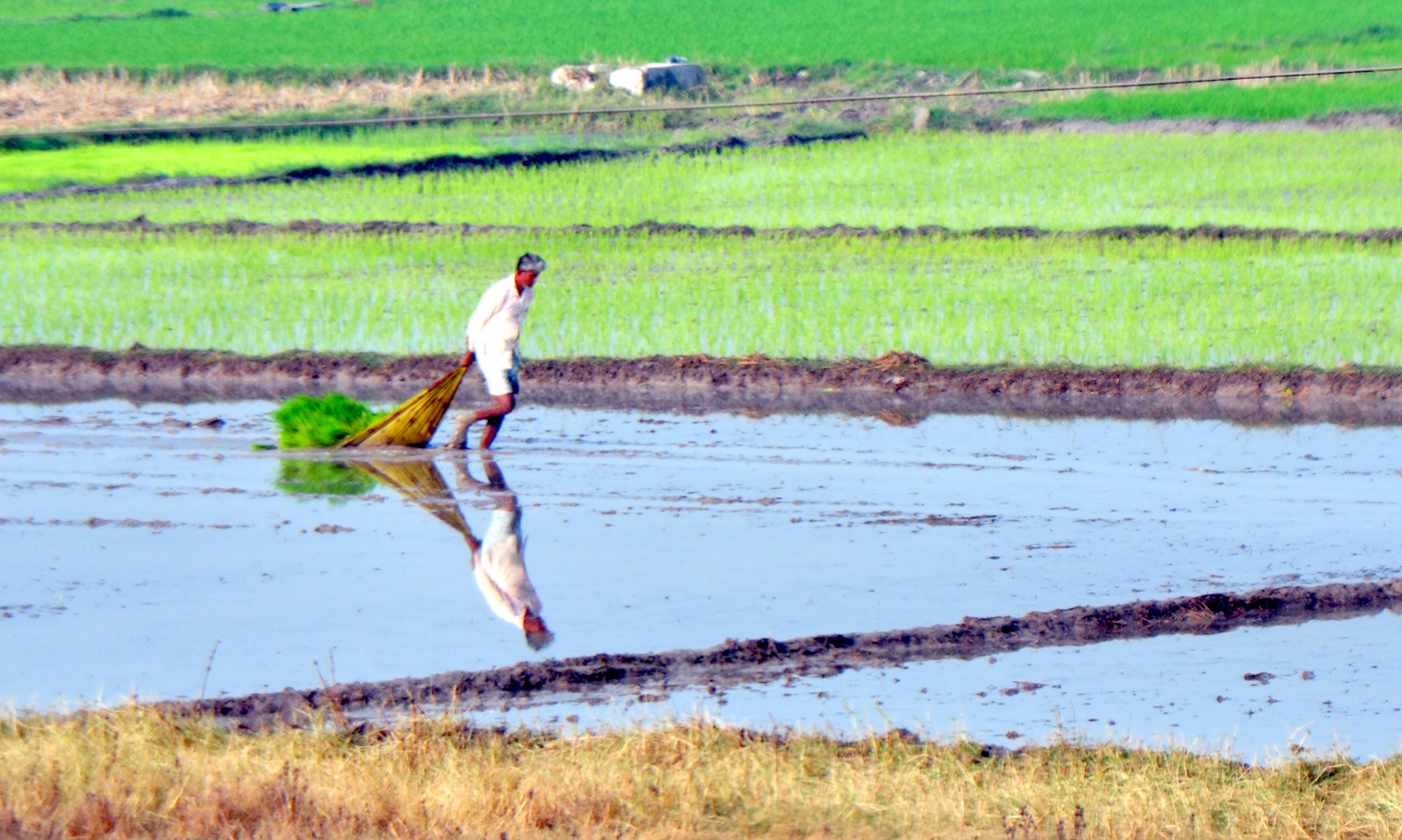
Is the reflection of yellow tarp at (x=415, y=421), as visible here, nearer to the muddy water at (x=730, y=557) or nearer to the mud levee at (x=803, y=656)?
the muddy water at (x=730, y=557)

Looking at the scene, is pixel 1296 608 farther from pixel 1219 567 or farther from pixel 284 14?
pixel 284 14

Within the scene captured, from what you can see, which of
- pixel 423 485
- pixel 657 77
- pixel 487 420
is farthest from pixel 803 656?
pixel 657 77

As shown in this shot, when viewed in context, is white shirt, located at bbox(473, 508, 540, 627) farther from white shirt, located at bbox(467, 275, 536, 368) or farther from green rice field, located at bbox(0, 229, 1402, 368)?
green rice field, located at bbox(0, 229, 1402, 368)

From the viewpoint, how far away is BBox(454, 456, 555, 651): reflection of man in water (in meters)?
6.43

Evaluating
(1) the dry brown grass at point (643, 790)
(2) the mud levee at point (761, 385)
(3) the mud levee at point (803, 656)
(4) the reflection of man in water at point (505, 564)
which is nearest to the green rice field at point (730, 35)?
(2) the mud levee at point (761, 385)

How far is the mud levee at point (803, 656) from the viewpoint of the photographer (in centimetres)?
543

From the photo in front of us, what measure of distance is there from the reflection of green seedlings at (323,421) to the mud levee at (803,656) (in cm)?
368

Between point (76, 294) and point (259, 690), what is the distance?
905cm

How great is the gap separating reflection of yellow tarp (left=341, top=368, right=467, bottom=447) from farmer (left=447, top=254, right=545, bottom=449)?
0.48ft

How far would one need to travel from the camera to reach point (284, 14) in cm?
3522

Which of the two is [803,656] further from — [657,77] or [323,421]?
[657,77]

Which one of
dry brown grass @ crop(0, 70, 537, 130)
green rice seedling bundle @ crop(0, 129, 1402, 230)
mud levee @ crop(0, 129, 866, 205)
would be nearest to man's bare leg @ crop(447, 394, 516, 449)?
green rice seedling bundle @ crop(0, 129, 1402, 230)

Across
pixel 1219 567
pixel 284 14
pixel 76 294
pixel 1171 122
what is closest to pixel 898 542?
pixel 1219 567

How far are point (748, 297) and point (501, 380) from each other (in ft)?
14.5
